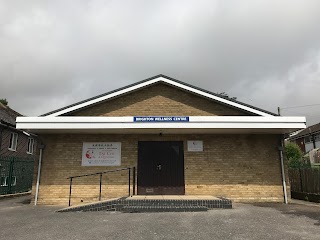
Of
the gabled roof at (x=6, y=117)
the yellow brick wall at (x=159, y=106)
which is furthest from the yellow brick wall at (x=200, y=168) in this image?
the gabled roof at (x=6, y=117)

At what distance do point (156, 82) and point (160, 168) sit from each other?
3.97 metres

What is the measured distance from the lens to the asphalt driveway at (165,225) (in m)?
5.96

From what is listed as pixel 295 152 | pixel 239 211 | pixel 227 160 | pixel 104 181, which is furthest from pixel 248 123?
pixel 295 152

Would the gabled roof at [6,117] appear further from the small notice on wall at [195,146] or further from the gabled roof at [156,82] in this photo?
the small notice on wall at [195,146]

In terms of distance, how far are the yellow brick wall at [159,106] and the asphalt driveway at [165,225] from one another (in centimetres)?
497

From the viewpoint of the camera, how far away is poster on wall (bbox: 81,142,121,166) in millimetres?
11969

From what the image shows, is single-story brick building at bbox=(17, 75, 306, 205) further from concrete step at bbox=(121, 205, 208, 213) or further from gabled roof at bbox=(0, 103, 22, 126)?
gabled roof at bbox=(0, 103, 22, 126)

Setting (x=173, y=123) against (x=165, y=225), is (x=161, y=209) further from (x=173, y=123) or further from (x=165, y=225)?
(x=173, y=123)

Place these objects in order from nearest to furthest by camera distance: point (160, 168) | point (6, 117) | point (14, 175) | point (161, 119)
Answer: point (161, 119), point (160, 168), point (14, 175), point (6, 117)

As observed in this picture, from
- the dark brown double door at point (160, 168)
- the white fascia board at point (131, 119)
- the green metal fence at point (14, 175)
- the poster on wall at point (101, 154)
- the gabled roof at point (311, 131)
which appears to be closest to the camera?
the white fascia board at point (131, 119)

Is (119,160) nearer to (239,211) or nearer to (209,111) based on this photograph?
(209,111)

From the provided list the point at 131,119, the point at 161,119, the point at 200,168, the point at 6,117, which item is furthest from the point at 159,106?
the point at 6,117

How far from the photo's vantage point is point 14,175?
16.8 m

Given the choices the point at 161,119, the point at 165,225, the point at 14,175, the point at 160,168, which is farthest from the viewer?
the point at 14,175
